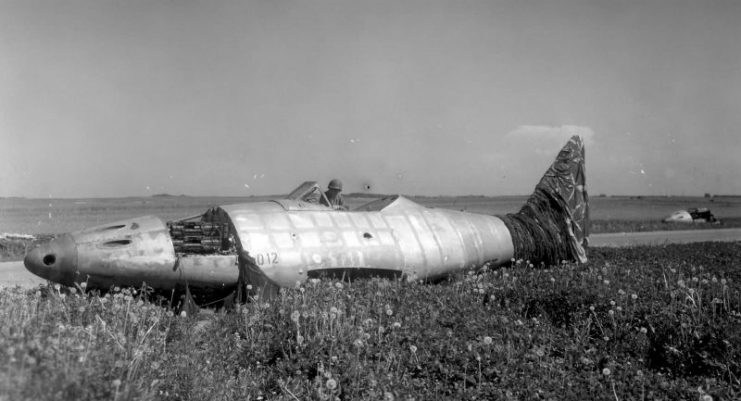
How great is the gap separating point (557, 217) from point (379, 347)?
7.96 meters

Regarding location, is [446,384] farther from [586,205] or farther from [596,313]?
[586,205]

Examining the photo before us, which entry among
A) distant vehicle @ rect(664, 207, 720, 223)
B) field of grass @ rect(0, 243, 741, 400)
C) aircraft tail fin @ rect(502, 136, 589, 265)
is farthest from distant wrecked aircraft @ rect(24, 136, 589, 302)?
distant vehicle @ rect(664, 207, 720, 223)

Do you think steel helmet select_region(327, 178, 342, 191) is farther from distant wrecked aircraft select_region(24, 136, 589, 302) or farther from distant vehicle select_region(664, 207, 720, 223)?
distant vehicle select_region(664, 207, 720, 223)

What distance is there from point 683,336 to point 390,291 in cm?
333

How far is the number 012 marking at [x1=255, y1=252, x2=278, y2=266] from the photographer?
25.1 feet

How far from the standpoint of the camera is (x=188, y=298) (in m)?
7.49

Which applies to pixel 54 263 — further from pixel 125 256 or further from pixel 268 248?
pixel 268 248

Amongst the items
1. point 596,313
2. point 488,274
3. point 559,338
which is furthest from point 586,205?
point 559,338

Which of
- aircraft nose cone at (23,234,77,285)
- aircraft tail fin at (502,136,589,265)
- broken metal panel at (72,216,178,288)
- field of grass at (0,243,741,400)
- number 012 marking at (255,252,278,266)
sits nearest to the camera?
field of grass at (0,243,741,400)

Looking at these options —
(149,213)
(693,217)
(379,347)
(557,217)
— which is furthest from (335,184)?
(149,213)

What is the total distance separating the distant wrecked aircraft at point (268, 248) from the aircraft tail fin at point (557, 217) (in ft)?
3.74

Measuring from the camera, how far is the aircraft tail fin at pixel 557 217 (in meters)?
11.9

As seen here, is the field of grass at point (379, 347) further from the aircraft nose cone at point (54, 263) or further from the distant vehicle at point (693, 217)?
the distant vehicle at point (693, 217)

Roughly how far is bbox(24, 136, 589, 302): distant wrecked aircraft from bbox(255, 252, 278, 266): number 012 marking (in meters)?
0.01
